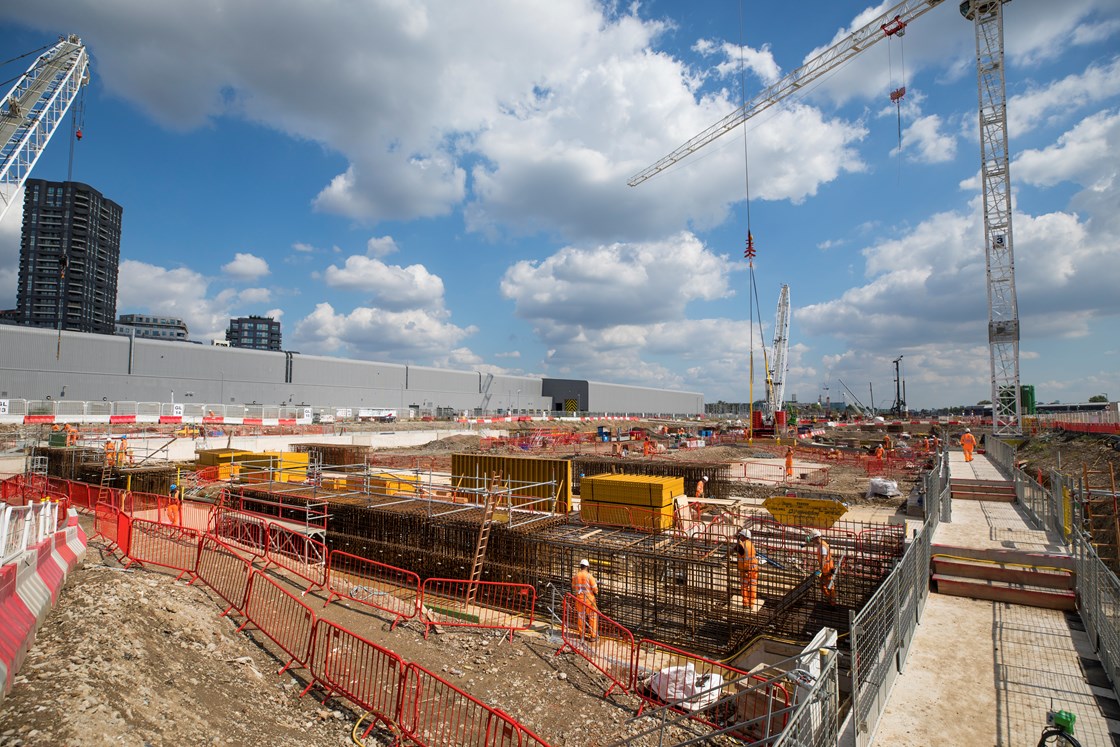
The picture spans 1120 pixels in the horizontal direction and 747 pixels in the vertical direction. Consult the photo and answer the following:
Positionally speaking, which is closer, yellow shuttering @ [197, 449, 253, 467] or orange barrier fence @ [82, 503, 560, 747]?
orange barrier fence @ [82, 503, 560, 747]

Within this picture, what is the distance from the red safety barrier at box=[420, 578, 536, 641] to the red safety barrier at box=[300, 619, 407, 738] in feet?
6.15

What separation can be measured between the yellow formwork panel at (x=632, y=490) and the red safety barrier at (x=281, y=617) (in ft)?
37.6

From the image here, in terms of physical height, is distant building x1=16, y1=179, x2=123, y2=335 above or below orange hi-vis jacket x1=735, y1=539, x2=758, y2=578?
above

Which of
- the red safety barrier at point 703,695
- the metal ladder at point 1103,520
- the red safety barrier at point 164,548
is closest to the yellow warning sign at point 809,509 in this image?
the metal ladder at point 1103,520

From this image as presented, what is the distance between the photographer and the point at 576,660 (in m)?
9.07

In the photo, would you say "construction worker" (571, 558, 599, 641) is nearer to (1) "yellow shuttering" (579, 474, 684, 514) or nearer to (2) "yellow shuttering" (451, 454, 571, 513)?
(1) "yellow shuttering" (579, 474, 684, 514)

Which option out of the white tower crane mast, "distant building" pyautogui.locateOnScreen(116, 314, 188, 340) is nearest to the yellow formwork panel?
the white tower crane mast

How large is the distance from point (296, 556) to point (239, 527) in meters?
2.59

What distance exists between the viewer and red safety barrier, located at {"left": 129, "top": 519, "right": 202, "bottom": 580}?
11461mm

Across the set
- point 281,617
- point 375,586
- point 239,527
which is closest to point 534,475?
point 375,586

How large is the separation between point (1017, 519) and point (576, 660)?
15739 mm

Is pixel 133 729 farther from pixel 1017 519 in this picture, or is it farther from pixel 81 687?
pixel 1017 519

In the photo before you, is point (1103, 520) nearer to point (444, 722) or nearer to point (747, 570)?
point (747, 570)

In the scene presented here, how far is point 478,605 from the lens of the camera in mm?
12930
